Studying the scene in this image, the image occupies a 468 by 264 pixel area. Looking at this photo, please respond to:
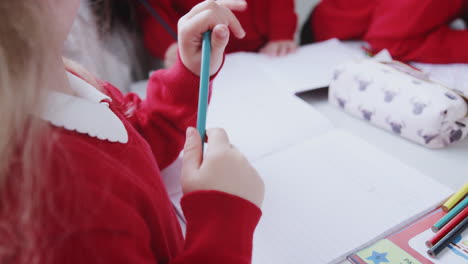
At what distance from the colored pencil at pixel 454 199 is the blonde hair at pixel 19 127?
39 cm

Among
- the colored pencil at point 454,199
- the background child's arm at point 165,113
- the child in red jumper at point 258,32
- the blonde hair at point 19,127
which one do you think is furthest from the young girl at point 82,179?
the child in red jumper at point 258,32

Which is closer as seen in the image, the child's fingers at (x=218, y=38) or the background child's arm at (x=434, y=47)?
the child's fingers at (x=218, y=38)

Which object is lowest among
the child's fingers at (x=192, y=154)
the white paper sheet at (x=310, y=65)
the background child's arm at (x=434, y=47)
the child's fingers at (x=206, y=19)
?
the white paper sheet at (x=310, y=65)

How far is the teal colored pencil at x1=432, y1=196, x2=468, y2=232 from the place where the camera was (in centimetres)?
37

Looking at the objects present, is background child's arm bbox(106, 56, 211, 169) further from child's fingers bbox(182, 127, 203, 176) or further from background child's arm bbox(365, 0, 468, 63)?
background child's arm bbox(365, 0, 468, 63)

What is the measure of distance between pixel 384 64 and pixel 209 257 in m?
0.46

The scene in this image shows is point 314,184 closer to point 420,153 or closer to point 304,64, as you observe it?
point 420,153

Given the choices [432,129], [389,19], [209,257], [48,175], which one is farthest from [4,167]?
[389,19]

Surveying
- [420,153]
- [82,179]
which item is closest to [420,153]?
[420,153]

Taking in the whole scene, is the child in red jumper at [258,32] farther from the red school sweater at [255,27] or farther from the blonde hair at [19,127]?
the blonde hair at [19,127]

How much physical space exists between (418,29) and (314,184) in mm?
464

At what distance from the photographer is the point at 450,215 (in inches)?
14.6

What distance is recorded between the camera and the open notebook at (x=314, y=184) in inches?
14.6

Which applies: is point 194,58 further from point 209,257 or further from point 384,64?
point 384,64
